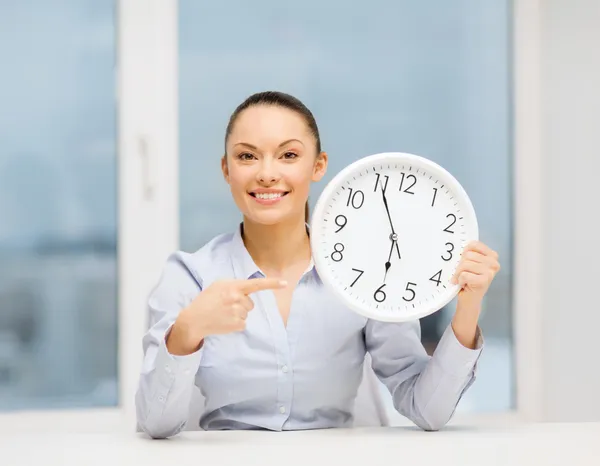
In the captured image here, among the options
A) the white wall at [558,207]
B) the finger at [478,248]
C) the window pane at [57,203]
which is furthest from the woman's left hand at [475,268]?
the window pane at [57,203]

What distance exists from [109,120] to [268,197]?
132 centimetres

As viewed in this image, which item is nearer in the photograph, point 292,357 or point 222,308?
point 222,308

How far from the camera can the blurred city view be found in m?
2.49

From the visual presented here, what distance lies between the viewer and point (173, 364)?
1.24 meters

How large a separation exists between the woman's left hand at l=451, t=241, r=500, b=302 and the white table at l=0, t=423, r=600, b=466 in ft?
0.71

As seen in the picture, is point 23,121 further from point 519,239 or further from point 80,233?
point 519,239

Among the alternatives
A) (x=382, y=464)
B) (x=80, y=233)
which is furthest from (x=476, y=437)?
(x=80, y=233)

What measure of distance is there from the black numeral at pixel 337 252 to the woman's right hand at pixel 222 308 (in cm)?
10

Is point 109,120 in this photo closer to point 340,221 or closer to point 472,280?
point 340,221

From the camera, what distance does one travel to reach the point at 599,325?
8.18 ft

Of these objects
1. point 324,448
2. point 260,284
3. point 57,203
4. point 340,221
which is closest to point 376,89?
point 57,203

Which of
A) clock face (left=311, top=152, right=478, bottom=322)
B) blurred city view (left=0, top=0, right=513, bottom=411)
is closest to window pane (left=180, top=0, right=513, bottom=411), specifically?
blurred city view (left=0, top=0, right=513, bottom=411)

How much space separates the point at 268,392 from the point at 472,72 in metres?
1.62

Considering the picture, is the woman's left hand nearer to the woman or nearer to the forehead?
the woman
